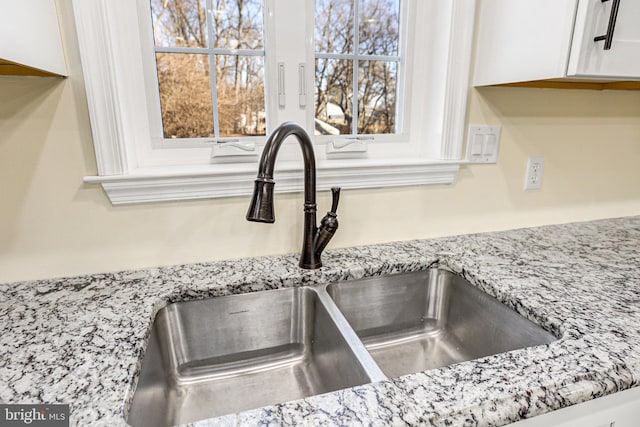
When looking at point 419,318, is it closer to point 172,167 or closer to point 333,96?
point 333,96

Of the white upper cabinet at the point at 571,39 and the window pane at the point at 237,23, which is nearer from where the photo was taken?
the white upper cabinet at the point at 571,39

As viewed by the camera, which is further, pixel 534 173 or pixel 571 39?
pixel 534 173

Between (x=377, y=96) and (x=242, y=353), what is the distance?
2.69 feet

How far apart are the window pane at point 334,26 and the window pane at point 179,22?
30cm

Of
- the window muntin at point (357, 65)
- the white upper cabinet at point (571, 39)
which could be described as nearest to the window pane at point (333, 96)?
the window muntin at point (357, 65)

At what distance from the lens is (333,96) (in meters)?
1.06

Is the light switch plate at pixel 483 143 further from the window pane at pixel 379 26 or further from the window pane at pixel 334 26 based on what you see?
the window pane at pixel 334 26

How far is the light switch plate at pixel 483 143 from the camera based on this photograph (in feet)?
3.64

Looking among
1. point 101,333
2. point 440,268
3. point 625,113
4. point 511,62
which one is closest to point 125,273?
point 101,333

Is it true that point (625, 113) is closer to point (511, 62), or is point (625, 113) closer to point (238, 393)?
point (511, 62)

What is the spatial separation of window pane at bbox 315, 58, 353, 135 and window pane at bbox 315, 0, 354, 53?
0.04m

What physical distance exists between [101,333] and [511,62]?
1122 millimetres

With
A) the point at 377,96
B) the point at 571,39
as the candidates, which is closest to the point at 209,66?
the point at 377,96

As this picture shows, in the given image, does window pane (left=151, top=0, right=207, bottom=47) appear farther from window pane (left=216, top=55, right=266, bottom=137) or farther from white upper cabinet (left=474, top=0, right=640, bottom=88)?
white upper cabinet (left=474, top=0, right=640, bottom=88)
